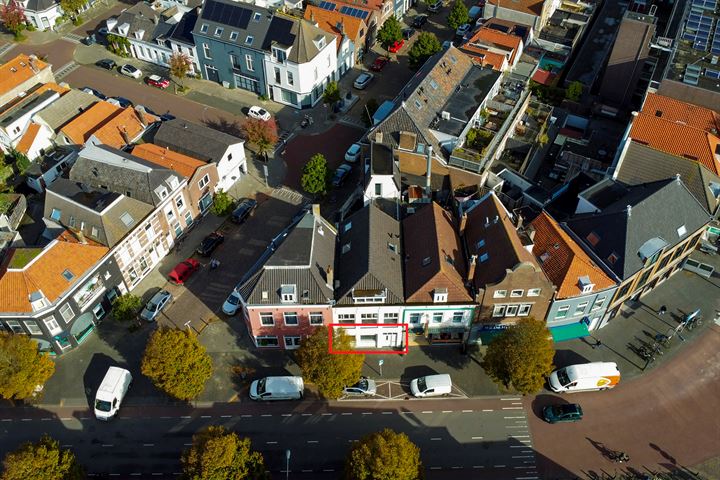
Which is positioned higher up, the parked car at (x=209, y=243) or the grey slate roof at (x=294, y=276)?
the grey slate roof at (x=294, y=276)

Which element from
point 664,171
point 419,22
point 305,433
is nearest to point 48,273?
point 305,433

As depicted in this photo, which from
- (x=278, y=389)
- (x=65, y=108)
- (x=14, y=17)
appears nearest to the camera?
(x=278, y=389)

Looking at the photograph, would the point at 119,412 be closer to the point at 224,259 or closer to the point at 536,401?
the point at 224,259

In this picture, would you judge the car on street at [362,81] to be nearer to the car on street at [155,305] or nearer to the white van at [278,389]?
the car on street at [155,305]

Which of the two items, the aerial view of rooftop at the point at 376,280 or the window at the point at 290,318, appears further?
the window at the point at 290,318

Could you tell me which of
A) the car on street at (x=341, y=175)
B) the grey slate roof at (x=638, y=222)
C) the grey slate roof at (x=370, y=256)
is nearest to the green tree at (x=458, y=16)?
the car on street at (x=341, y=175)

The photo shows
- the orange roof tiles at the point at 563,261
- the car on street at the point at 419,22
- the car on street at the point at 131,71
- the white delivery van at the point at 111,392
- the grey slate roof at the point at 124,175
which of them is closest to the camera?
the white delivery van at the point at 111,392

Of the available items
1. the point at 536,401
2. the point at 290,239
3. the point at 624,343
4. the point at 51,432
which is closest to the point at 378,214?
the point at 290,239

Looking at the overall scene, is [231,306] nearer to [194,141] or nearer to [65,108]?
[194,141]
